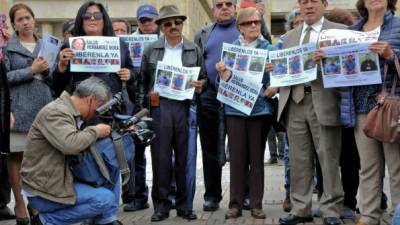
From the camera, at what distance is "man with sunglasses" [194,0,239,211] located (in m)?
6.93

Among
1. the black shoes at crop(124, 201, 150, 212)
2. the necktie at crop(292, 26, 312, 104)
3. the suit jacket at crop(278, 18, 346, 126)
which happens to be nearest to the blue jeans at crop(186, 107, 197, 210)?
the black shoes at crop(124, 201, 150, 212)

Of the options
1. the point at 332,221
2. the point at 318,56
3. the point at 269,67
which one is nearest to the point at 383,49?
the point at 318,56

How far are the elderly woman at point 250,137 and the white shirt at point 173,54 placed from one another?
449 millimetres

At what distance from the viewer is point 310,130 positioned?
5.99 meters

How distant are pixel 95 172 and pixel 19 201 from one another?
149 centimetres

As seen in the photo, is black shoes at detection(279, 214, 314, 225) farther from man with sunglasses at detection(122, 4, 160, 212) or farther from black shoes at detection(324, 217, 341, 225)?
man with sunglasses at detection(122, 4, 160, 212)

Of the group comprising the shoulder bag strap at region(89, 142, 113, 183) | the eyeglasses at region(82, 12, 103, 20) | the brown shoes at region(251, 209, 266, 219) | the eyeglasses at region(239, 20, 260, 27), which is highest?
the eyeglasses at region(82, 12, 103, 20)

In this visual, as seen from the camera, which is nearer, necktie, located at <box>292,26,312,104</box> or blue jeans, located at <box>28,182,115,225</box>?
blue jeans, located at <box>28,182,115,225</box>

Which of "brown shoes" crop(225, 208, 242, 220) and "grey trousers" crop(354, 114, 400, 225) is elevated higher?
"grey trousers" crop(354, 114, 400, 225)

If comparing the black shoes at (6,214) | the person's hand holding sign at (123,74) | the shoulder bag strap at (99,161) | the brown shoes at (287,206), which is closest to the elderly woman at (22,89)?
the black shoes at (6,214)

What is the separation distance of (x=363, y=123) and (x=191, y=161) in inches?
74.2

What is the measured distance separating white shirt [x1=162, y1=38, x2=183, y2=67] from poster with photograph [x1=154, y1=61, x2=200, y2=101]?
0.33ft

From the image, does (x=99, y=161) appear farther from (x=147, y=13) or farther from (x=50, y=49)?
(x=147, y=13)

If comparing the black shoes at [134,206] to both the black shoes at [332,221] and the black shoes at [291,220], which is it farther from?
the black shoes at [332,221]
